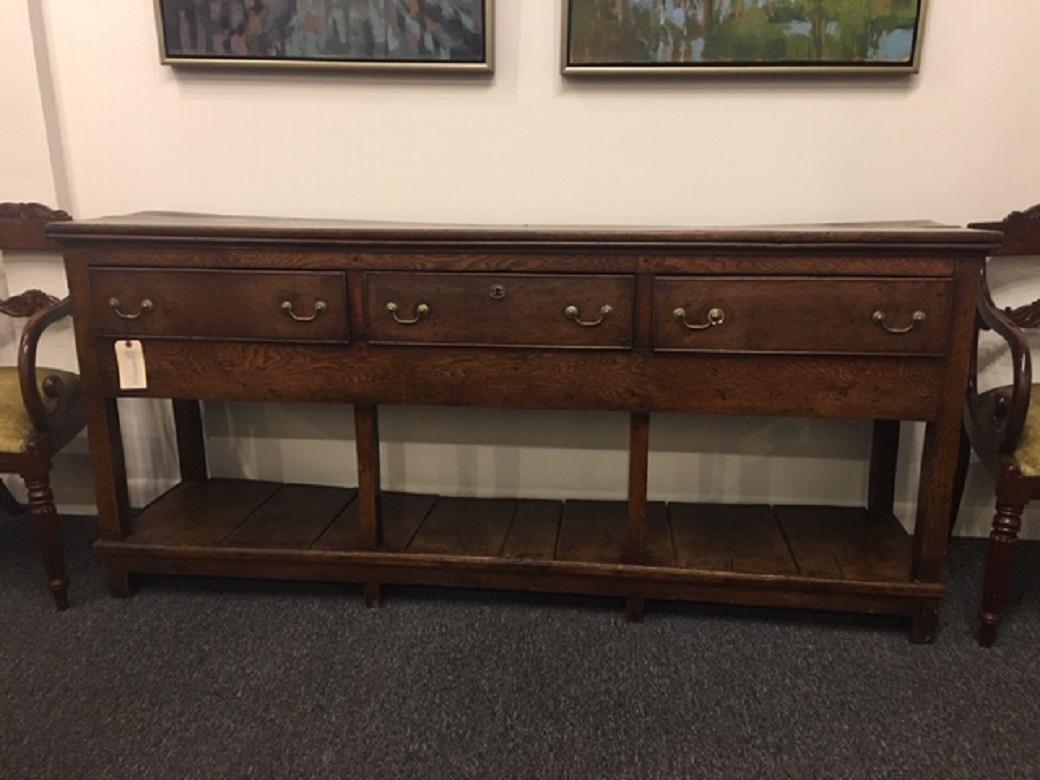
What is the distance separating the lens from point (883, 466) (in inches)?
82.1

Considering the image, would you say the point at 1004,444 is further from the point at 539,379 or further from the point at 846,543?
the point at 539,379

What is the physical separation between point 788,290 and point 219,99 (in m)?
1.57

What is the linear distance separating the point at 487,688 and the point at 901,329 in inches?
43.9

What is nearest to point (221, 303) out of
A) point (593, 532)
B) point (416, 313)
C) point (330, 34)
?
point (416, 313)

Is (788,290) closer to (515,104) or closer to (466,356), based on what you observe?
(466,356)

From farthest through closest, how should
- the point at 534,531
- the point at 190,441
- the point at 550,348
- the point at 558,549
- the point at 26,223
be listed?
the point at 190,441
the point at 26,223
the point at 534,531
the point at 558,549
the point at 550,348

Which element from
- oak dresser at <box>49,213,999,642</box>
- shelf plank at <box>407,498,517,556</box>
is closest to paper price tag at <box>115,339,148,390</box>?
oak dresser at <box>49,213,999,642</box>

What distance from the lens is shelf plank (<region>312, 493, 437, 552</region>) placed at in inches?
75.9

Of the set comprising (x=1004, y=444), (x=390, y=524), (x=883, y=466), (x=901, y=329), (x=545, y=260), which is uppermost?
(x=545, y=260)

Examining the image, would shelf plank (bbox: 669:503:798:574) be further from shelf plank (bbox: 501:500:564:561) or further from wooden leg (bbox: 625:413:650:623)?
shelf plank (bbox: 501:500:564:561)

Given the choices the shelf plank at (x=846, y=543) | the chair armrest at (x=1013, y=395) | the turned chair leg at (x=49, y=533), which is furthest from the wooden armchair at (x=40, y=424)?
the chair armrest at (x=1013, y=395)

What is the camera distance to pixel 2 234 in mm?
2141

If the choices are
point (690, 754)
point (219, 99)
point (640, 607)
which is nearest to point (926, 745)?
point (690, 754)

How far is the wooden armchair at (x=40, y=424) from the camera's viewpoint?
70.2 inches
